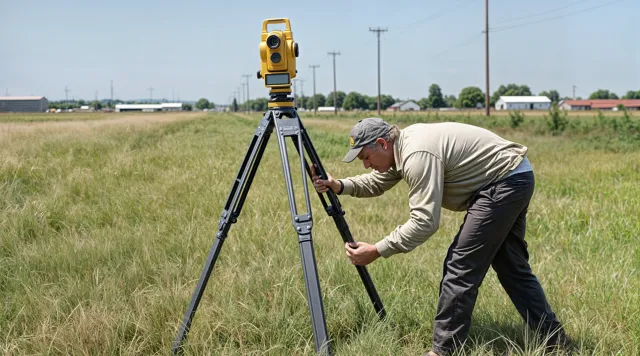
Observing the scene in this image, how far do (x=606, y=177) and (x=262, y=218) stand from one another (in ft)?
20.1

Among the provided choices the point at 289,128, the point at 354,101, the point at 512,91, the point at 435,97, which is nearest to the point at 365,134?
the point at 289,128

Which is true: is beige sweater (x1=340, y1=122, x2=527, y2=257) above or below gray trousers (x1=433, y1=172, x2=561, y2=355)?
above

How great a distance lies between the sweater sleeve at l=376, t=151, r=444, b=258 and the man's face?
0.17m

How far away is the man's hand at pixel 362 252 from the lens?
2242 mm

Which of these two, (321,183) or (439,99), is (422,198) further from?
(439,99)

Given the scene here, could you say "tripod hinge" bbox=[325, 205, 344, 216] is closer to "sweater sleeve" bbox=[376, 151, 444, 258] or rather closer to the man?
the man

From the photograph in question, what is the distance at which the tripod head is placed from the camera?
2309mm

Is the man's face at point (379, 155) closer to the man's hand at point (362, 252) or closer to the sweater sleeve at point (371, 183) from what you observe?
the sweater sleeve at point (371, 183)

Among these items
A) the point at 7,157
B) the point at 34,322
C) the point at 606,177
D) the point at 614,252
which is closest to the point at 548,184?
the point at 606,177

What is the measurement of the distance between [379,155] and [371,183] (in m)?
0.43

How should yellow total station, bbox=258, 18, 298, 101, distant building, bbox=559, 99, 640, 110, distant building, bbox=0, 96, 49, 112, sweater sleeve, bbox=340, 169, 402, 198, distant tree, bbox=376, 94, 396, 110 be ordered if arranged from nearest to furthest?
yellow total station, bbox=258, 18, 298, 101 → sweater sleeve, bbox=340, 169, 402, 198 → distant building, bbox=0, 96, 49, 112 → distant building, bbox=559, 99, 640, 110 → distant tree, bbox=376, 94, 396, 110

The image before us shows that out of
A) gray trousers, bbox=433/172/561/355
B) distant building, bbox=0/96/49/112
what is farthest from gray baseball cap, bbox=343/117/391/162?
distant building, bbox=0/96/49/112

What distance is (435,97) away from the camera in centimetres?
12425

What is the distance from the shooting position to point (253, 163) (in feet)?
8.26
